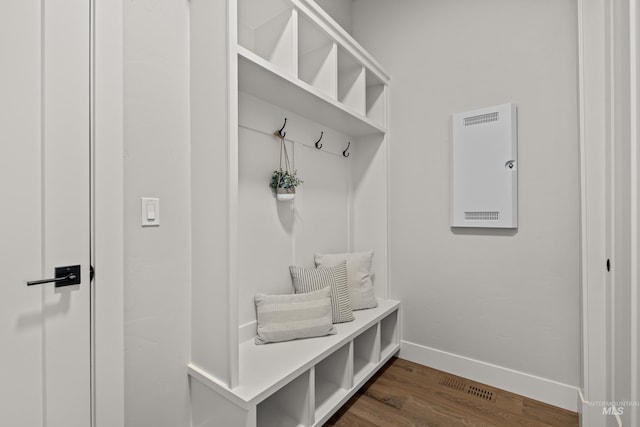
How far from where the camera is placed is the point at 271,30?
1.65 metres

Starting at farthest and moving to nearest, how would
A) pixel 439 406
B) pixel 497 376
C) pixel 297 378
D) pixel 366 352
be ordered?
pixel 366 352, pixel 497 376, pixel 439 406, pixel 297 378

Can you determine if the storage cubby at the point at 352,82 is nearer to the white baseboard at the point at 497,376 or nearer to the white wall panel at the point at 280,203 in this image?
the white wall panel at the point at 280,203

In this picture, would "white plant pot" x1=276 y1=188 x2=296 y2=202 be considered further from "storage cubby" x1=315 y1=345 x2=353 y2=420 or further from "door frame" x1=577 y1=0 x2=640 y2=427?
"door frame" x1=577 y1=0 x2=640 y2=427

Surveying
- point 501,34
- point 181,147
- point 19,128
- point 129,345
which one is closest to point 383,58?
point 501,34

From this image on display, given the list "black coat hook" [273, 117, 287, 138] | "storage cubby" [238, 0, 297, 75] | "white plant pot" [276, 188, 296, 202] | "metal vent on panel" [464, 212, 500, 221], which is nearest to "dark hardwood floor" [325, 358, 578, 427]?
"metal vent on panel" [464, 212, 500, 221]

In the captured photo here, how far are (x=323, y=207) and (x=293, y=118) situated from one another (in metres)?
0.67

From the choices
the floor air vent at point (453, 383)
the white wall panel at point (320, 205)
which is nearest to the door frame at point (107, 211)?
the white wall panel at point (320, 205)

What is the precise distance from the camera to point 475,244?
6.78 ft

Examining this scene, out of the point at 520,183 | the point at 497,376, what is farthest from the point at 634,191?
the point at 497,376

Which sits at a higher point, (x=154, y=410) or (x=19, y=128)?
(x=19, y=128)

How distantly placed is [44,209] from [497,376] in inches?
100

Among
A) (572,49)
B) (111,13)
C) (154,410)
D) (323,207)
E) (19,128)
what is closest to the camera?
(19,128)

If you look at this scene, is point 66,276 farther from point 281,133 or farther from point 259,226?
point 281,133

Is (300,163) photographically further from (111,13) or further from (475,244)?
(475,244)
